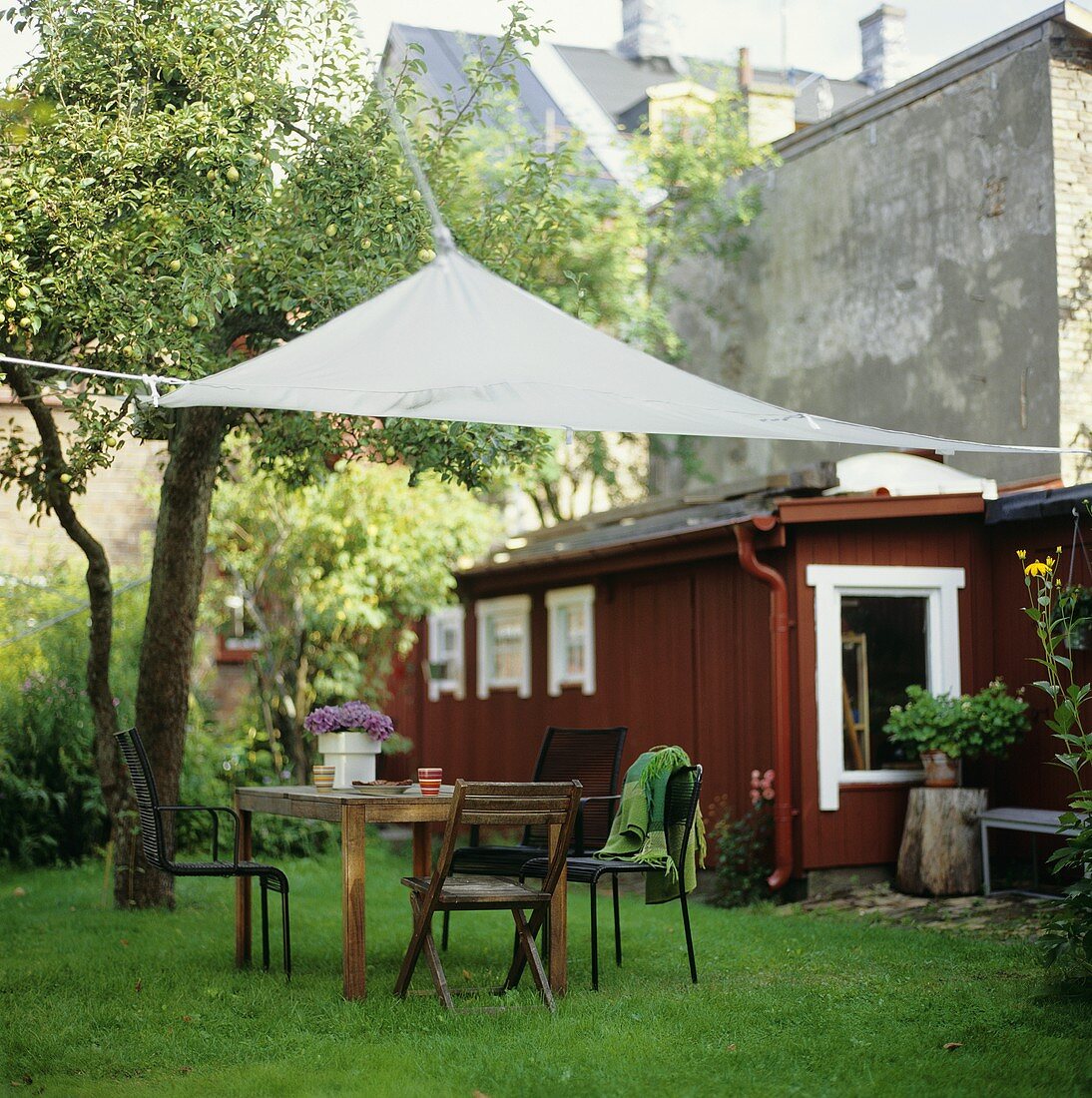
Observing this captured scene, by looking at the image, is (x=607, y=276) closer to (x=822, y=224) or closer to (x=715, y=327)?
(x=715, y=327)

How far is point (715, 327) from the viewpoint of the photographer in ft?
55.6

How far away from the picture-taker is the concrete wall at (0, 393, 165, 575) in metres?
15.0

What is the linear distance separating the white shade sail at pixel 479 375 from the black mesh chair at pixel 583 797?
1816mm

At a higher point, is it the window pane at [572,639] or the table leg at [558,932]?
the window pane at [572,639]

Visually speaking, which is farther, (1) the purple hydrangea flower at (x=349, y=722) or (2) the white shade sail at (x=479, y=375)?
(1) the purple hydrangea flower at (x=349, y=722)

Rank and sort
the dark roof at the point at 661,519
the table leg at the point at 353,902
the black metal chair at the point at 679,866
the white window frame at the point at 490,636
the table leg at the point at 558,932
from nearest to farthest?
the table leg at the point at 353,902
the table leg at the point at 558,932
the black metal chair at the point at 679,866
the dark roof at the point at 661,519
the white window frame at the point at 490,636

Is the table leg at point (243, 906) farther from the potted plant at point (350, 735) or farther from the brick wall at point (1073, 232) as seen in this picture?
the brick wall at point (1073, 232)

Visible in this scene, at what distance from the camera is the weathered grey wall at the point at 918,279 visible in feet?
39.7

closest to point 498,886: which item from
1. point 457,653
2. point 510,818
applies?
point 510,818

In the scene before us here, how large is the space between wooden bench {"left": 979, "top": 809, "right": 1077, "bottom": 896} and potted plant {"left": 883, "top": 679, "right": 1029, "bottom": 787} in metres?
0.37

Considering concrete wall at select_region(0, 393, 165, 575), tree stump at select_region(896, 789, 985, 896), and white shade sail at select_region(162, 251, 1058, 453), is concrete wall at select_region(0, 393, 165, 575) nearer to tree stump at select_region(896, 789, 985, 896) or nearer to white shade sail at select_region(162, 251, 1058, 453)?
tree stump at select_region(896, 789, 985, 896)

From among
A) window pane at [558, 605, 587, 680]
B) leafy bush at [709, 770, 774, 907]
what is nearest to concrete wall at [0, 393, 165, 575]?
window pane at [558, 605, 587, 680]

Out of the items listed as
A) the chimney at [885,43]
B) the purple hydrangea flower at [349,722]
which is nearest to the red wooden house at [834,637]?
the purple hydrangea flower at [349,722]

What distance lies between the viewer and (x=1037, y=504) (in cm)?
905
